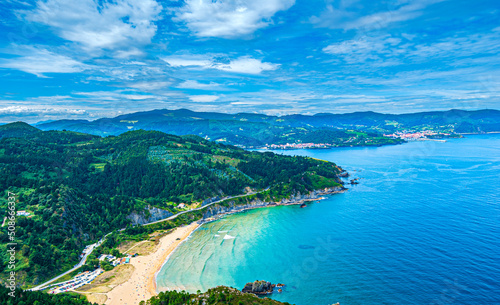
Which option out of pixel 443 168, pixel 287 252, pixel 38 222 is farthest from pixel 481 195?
pixel 38 222

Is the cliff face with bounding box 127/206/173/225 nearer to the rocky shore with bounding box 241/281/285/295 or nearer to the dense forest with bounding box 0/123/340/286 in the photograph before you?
the dense forest with bounding box 0/123/340/286

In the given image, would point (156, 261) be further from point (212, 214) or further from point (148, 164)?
point (148, 164)

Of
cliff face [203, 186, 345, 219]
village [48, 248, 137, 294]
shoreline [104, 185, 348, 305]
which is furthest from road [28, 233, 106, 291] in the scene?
cliff face [203, 186, 345, 219]

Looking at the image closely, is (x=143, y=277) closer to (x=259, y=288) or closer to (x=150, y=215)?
(x=259, y=288)

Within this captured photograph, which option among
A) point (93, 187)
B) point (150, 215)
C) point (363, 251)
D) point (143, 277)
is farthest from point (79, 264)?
point (363, 251)

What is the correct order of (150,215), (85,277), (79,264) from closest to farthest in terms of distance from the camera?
(85,277) → (79,264) → (150,215)

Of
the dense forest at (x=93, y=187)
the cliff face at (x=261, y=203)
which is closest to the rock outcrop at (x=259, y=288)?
the dense forest at (x=93, y=187)
